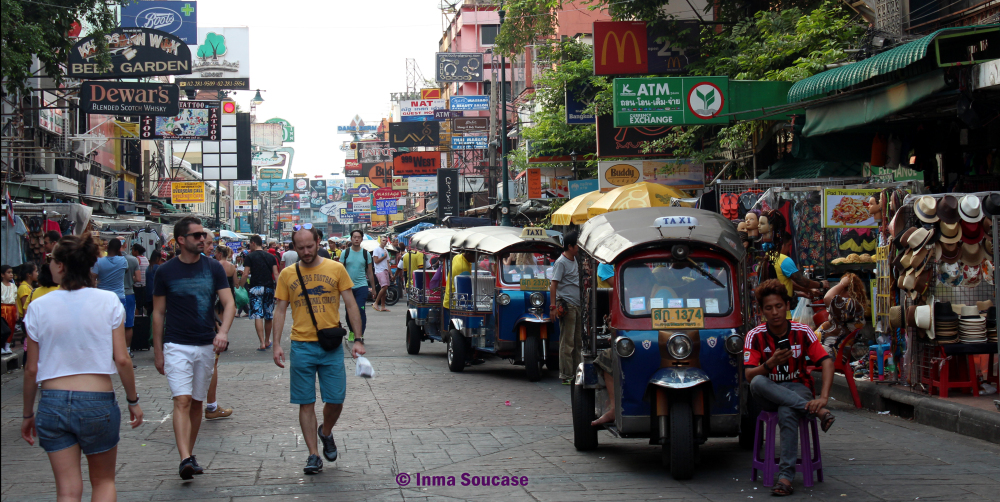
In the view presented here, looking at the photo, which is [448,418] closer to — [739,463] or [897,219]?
[739,463]

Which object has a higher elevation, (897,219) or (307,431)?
(897,219)

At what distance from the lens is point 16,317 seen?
46.0 ft

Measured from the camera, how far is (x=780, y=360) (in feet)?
20.0

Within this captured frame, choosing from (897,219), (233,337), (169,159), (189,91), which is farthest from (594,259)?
(169,159)

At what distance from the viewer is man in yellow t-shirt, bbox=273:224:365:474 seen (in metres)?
6.79

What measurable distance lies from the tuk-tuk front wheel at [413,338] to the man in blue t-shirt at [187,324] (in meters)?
8.23

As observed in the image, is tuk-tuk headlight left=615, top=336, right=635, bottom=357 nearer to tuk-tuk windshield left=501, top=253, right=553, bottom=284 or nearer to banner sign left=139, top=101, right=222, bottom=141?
tuk-tuk windshield left=501, top=253, right=553, bottom=284

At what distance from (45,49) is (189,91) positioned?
28.7 meters

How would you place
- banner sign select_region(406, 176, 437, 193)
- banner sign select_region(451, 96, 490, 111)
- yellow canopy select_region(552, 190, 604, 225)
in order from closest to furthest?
yellow canopy select_region(552, 190, 604, 225)
banner sign select_region(451, 96, 490, 111)
banner sign select_region(406, 176, 437, 193)

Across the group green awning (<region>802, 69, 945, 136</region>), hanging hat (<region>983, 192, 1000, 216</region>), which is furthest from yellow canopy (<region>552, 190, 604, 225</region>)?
hanging hat (<region>983, 192, 1000, 216</region>)

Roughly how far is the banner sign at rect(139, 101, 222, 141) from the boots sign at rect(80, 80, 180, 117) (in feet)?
27.0

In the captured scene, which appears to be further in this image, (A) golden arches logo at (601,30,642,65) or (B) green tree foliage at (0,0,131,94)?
(A) golden arches logo at (601,30,642,65)

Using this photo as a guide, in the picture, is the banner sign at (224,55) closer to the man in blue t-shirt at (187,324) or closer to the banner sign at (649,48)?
the banner sign at (649,48)

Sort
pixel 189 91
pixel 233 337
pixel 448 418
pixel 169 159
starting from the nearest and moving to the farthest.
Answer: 1. pixel 448 418
2. pixel 233 337
3. pixel 189 91
4. pixel 169 159
